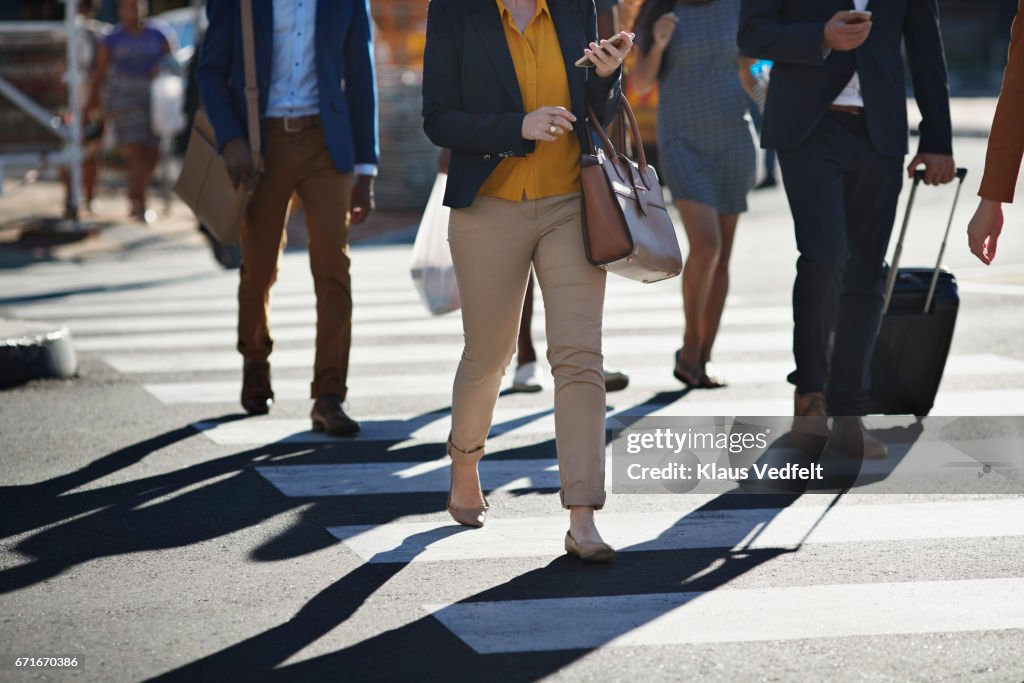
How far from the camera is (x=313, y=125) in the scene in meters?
6.71

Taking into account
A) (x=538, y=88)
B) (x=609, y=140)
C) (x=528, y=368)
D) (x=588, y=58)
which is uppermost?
(x=588, y=58)

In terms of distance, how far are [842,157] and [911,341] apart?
904 millimetres

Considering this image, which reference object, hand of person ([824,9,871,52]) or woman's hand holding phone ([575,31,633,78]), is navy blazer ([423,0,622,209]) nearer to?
woman's hand holding phone ([575,31,633,78])

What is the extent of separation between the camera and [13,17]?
31.1 m

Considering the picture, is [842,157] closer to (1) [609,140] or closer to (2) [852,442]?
(2) [852,442]

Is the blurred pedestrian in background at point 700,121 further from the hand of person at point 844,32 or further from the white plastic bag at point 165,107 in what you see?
the white plastic bag at point 165,107

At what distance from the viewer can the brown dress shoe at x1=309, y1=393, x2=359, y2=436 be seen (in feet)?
22.0

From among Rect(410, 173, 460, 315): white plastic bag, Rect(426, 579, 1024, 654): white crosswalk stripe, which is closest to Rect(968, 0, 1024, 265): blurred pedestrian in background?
Rect(426, 579, 1024, 654): white crosswalk stripe

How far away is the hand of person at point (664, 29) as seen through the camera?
755cm

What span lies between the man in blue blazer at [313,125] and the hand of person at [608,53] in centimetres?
219

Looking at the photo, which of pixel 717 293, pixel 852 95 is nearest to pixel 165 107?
pixel 717 293

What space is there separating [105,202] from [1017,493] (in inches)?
549

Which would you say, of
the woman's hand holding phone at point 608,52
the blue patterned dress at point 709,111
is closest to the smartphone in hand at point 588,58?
the woman's hand holding phone at point 608,52

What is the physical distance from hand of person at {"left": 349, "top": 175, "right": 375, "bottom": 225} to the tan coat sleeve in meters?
2.99
